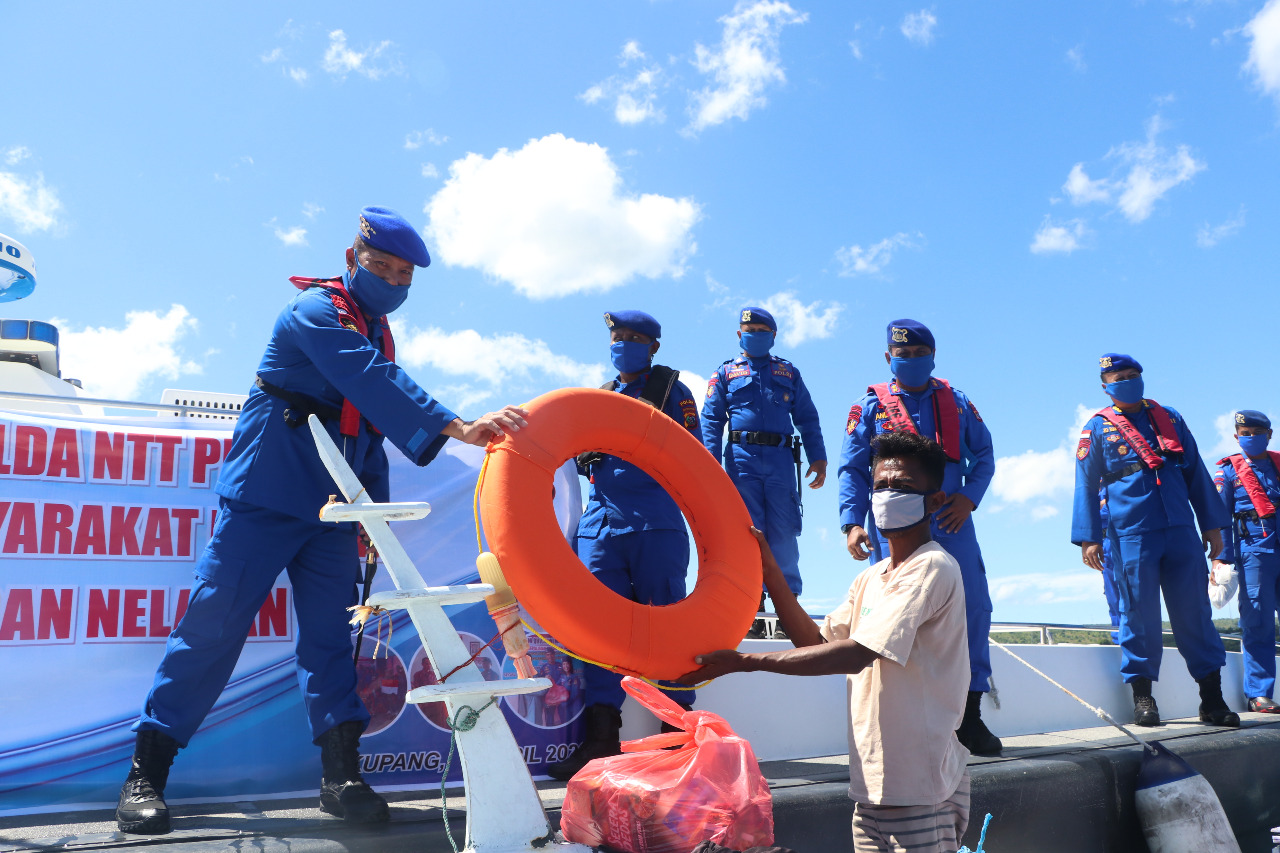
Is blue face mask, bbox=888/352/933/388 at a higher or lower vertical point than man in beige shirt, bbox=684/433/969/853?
higher

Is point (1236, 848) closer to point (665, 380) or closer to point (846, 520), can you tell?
point (846, 520)

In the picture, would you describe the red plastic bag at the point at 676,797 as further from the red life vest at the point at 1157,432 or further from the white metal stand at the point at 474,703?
the red life vest at the point at 1157,432

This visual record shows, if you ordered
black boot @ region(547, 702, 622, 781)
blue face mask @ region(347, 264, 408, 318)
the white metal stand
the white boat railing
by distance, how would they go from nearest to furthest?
the white metal stand
blue face mask @ region(347, 264, 408, 318)
the white boat railing
black boot @ region(547, 702, 622, 781)

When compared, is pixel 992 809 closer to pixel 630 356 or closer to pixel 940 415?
pixel 940 415

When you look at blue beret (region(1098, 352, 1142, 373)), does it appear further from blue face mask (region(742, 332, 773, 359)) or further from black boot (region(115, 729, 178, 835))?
black boot (region(115, 729, 178, 835))

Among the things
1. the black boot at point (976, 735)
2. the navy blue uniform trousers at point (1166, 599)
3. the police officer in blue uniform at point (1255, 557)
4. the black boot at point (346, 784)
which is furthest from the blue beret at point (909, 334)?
A: the police officer in blue uniform at point (1255, 557)

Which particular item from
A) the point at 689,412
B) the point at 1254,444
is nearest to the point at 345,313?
the point at 689,412

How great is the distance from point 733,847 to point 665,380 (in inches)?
70.6

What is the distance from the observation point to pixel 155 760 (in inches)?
82.8

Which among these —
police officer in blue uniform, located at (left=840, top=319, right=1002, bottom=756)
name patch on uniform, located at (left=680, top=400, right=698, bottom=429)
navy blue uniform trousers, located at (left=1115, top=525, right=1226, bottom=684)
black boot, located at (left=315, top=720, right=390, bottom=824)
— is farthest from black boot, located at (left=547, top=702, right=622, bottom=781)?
navy blue uniform trousers, located at (left=1115, top=525, right=1226, bottom=684)

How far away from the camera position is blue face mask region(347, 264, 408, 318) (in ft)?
7.89

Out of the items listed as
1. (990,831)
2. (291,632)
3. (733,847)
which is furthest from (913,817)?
(291,632)

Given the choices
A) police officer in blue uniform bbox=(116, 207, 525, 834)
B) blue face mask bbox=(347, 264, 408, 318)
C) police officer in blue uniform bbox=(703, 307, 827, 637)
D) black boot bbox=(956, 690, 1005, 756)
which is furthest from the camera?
police officer in blue uniform bbox=(703, 307, 827, 637)

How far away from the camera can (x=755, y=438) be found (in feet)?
13.0
